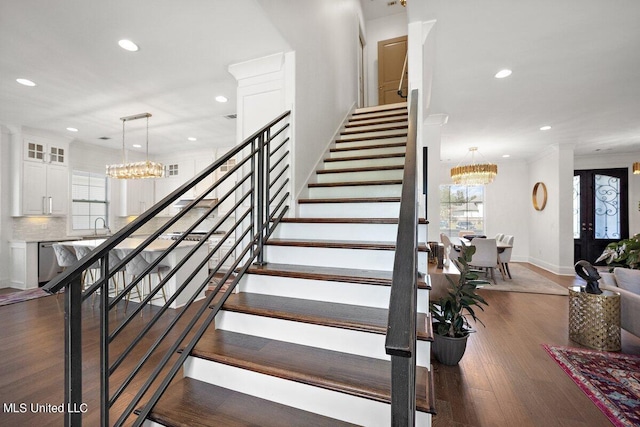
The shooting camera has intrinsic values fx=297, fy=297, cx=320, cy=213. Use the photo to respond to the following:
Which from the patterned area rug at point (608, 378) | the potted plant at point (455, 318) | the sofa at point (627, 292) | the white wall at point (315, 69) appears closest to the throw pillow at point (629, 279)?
the sofa at point (627, 292)

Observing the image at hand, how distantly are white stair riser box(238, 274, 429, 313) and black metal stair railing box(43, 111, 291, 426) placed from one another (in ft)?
0.49

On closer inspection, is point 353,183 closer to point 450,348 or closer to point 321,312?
point 321,312

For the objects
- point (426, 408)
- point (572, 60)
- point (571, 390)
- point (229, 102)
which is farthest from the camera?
point (229, 102)

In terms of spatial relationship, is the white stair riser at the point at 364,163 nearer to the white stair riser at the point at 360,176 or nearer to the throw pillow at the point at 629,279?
the white stair riser at the point at 360,176

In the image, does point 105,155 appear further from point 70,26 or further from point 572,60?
point 572,60

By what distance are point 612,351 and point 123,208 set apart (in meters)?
8.80

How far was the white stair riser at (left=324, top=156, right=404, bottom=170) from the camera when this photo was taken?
3.44m

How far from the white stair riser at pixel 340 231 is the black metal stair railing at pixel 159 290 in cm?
15

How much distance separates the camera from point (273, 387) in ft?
4.75

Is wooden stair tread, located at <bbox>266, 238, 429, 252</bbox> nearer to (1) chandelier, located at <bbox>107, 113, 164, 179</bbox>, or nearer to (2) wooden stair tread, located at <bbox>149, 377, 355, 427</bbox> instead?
(2) wooden stair tread, located at <bbox>149, 377, 355, 427</bbox>

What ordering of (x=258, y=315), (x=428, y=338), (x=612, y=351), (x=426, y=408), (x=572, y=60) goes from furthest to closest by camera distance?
(x=572, y=60) → (x=612, y=351) → (x=258, y=315) → (x=428, y=338) → (x=426, y=408)

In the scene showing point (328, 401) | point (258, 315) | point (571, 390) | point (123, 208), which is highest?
point (123, 208)

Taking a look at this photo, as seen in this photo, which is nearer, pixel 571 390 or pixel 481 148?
pixel 571 390

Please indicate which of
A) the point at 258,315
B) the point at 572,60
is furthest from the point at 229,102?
the point at 572,60
